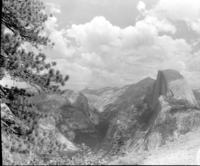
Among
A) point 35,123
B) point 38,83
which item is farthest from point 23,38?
point 35,123

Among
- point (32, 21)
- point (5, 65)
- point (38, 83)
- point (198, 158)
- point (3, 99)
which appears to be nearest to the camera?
point (5, 65)

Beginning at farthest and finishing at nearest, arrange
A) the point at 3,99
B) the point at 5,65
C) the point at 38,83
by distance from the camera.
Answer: the point at 38,83 < the point at 3,99 < the point at 5,65

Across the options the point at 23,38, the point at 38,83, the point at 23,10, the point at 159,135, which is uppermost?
the point at 23,10

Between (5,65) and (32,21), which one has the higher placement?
(32,21)

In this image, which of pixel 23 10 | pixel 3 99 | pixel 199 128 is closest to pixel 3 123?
pixel 3 99

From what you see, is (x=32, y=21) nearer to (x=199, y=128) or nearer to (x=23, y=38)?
(x=23, y=38)

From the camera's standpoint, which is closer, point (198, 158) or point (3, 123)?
point (3, 123)
